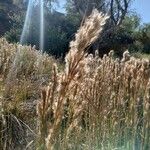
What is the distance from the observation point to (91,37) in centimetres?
Result: 172

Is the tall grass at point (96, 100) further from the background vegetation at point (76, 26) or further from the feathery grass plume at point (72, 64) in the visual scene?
A: the background vegetation at point (76, 26)

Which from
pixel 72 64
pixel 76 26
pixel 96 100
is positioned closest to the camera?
pixel 72 64

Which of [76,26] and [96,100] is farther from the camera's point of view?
[76,26]

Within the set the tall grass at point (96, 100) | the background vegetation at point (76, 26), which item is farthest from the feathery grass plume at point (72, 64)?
the background vegetation at point (76, 26)

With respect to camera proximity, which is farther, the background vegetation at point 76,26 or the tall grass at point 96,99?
the background vegetation at point 76,26

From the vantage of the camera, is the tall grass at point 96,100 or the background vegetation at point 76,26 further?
the background vegetation at point 76,26

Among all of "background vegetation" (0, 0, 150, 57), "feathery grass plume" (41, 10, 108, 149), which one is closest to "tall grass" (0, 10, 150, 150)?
"feathery grass plume" (41, 10, 108, 149)

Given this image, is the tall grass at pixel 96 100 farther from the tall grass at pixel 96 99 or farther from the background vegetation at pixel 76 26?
the background vegetation at pixel 76 26

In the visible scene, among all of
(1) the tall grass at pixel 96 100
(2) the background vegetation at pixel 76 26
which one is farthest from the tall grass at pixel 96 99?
(2) the background vegetation at pixel 76 26

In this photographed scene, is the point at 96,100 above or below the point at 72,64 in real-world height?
below

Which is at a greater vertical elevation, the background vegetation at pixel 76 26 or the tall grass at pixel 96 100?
the background vegetation at pixel 76 26

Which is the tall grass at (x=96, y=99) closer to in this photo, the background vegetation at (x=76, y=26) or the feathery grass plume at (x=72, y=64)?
the feathery grass plume at (x=72, y=64)

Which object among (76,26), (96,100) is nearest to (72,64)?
(96,100)

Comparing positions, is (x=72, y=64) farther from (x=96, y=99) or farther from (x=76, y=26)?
(x=76, y=26)
